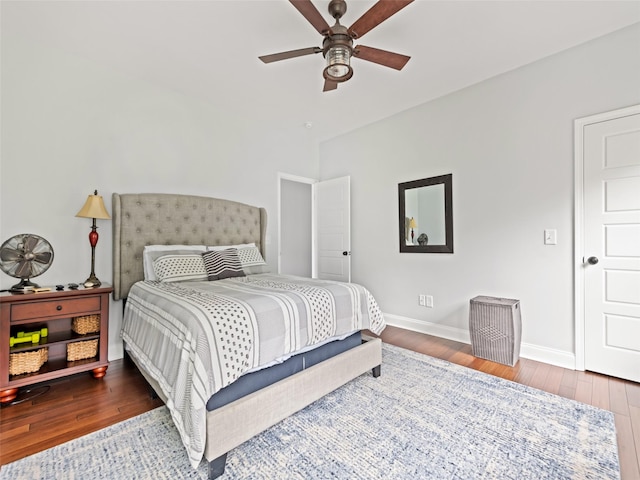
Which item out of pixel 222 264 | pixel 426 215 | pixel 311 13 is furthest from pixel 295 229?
pixel 311 13

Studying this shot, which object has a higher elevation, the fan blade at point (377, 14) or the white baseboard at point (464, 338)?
the fan blade at point (377, 14)

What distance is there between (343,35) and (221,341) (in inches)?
73.0

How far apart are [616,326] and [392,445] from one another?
6.92 ft

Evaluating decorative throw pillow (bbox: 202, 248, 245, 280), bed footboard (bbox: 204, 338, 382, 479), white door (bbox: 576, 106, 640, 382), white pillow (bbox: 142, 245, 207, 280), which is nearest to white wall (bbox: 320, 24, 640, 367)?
white door (bbox: 576, 106, 640, 382)

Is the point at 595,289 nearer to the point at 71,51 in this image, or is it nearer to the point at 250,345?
the point at 250,345

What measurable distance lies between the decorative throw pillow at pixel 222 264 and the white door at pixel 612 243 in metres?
3.02

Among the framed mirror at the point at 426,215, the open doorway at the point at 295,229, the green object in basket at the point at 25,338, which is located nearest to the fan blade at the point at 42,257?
the green object in basket at the point at 25,338

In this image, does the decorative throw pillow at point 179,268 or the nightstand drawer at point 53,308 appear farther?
the decorative throw pillow at point 179,268

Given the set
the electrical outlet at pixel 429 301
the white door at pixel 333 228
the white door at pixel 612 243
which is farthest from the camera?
the white door at pixel 333 228

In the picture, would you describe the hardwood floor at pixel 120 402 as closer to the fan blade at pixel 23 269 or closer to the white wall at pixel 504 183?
the white wall at pixel 504 183

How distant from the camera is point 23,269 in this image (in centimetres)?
234

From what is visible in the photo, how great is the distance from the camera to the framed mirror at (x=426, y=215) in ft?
11.0

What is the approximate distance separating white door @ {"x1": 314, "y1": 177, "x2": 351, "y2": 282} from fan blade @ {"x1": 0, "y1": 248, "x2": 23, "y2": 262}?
11.1ft

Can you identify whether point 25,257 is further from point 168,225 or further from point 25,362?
point 168,225
